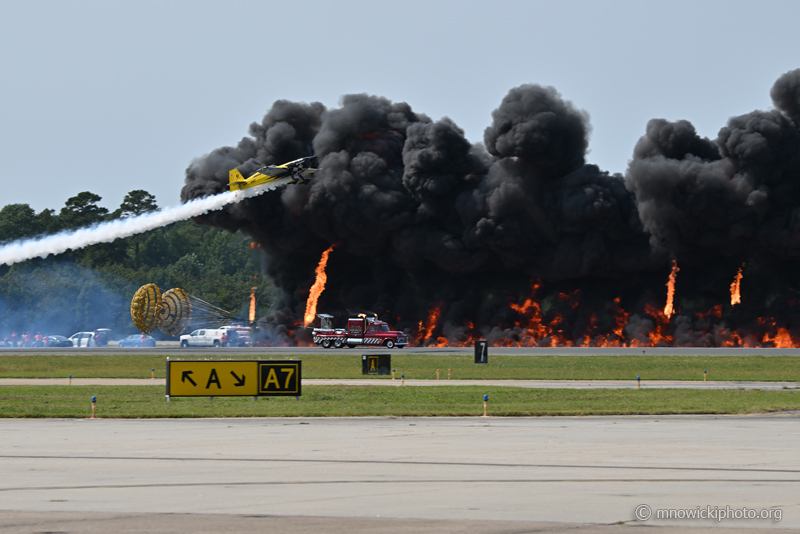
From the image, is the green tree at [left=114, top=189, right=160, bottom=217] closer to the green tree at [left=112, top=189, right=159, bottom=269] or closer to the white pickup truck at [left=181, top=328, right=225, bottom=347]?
the green tree at [left=112, top=189, right=159, bottom=269]

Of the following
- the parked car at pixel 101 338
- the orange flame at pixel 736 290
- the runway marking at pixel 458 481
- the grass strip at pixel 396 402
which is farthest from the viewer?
the parked car at pixel 101 338

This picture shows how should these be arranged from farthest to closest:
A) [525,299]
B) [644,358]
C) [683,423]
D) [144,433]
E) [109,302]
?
[109,302]
[525,299]
[644,358]
[683,423]
[144,433]

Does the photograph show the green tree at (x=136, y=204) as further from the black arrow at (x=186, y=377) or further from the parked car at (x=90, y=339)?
the black arrow at (x=186, y=377)

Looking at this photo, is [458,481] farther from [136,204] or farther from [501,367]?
[136,204]

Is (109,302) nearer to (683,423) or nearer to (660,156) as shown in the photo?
(660,156)

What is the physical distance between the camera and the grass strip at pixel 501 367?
4697cm

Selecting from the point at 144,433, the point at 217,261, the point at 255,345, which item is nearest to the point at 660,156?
the point at 255,345

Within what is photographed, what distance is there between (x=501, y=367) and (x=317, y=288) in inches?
1576

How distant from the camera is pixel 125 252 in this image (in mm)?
146375

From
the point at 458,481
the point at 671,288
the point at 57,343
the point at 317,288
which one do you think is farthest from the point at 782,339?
the point at 57,343

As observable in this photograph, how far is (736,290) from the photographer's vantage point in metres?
77.1

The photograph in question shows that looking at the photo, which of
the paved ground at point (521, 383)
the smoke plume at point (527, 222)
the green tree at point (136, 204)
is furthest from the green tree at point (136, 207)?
the paved ground at point (521, 383)

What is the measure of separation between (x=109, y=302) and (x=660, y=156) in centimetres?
7527

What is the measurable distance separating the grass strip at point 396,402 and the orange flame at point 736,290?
146ft
